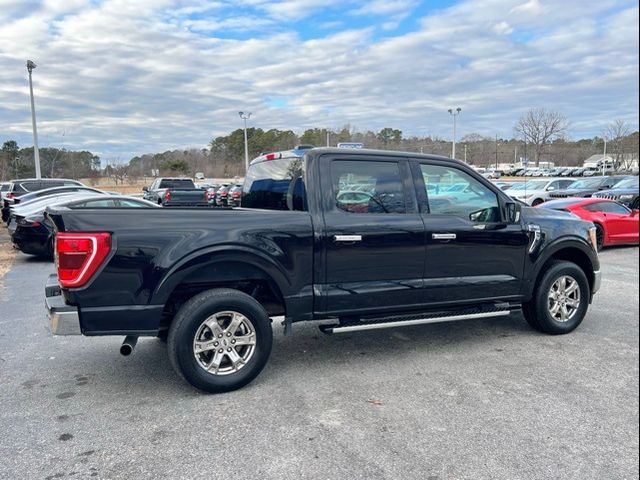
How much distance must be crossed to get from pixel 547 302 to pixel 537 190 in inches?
879

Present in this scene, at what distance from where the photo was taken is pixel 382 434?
337 centimetres

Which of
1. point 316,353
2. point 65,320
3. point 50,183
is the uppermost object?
point 50,183

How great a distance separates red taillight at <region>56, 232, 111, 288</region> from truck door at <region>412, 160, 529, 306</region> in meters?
2.80

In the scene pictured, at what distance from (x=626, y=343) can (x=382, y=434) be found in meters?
3.26

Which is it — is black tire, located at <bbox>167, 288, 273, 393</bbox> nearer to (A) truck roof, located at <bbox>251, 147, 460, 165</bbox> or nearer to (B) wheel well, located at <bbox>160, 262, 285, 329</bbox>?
(B) wheel well, located at <bbox>160, 262, 285, 329</bbox>

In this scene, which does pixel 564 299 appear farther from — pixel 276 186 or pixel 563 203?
pixel 563 203

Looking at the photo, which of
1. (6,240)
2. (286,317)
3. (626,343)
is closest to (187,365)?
(286,317)

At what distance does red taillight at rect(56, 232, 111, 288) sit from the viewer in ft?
12.0

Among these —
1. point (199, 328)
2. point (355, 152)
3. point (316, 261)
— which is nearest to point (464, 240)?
point (355, 152)

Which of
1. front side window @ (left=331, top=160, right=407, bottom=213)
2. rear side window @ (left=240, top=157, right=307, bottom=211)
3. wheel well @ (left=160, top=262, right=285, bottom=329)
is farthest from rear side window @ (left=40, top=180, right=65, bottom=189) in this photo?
front side window @ (left=331, top=160, right=407, bottom=213)

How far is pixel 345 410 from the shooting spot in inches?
147

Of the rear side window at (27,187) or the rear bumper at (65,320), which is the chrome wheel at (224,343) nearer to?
the rear bumper at (65,320)

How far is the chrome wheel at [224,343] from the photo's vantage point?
4.02 m

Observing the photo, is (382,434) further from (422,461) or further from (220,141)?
(220,141)
